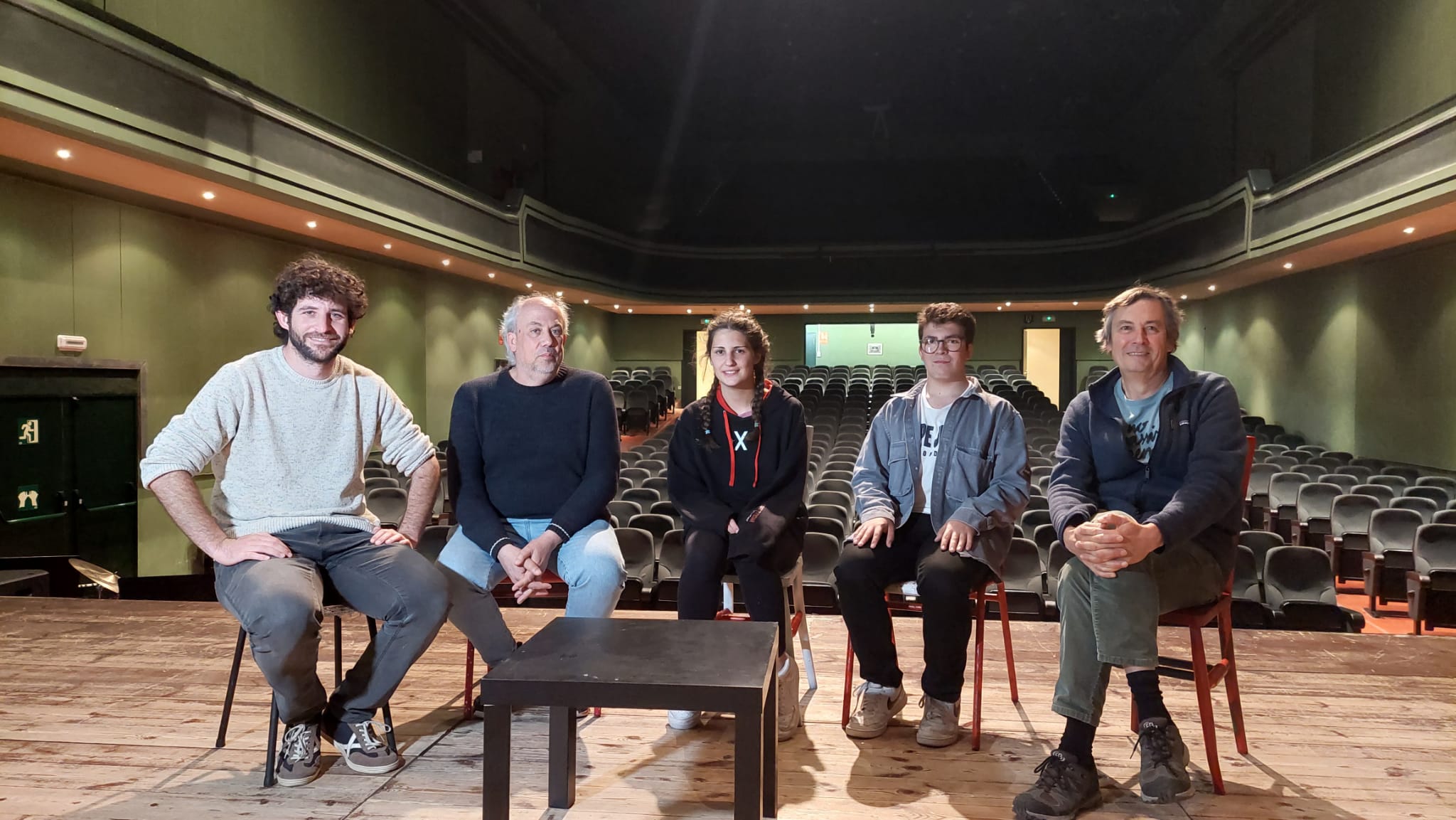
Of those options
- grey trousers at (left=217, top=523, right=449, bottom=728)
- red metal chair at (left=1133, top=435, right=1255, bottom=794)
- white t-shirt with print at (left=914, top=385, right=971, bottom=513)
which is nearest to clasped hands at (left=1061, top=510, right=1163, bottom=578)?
red metal chair at (left=1133, top=435, right=1255, bottom=794)

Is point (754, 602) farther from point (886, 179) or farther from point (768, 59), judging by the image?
point (886, 179)

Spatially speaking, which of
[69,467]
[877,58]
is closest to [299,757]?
[69,467]

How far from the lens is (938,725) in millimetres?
2367

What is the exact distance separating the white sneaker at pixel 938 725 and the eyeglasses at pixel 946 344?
1.02 m

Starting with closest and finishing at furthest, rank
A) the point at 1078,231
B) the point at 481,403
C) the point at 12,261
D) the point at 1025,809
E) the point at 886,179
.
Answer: the point at 1025,809 → the point at 481,403 → the point at 12,261 → the point at 1078,231 → the point at 886,179

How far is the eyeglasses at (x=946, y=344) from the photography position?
102 inches

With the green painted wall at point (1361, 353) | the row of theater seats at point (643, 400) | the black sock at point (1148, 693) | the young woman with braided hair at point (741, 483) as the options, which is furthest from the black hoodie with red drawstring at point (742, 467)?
the green painted wall at point (1361, 353)

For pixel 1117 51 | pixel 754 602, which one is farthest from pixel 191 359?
pixel 1117 51

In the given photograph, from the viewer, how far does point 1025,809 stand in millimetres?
1970

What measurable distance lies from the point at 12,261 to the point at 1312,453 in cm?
1293

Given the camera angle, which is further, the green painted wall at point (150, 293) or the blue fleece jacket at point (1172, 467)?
the green painted wall at point (150, 293)

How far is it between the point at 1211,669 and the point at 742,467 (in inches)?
55.4

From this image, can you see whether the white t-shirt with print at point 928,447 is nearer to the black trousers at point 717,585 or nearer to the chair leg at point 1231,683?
the black trousers at point 717,585

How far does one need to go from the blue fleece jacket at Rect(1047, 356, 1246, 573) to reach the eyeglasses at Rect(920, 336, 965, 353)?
39cm
